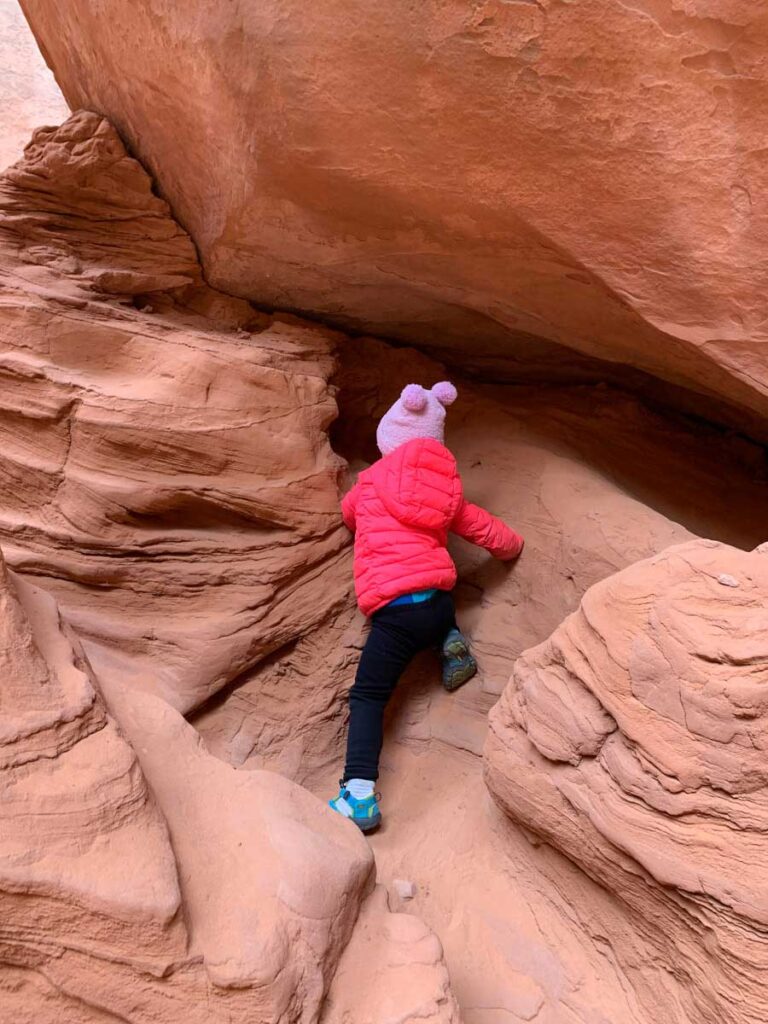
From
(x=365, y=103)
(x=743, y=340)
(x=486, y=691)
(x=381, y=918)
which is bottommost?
(x=486, y=691)

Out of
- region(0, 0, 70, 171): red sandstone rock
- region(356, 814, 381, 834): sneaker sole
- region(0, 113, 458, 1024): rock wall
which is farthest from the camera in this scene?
region(0, 0, 70, 171): red sandstone rock

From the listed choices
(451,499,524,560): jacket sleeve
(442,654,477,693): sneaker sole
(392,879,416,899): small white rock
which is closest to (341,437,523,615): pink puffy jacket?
(451,499,524,560): jacket sleeve

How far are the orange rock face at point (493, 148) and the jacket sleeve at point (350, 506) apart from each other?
0.75 m

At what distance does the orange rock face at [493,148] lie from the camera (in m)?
1.51

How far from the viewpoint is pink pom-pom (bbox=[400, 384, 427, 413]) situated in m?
2.36

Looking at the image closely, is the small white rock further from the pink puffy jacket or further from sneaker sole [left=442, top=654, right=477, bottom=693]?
the pink puffy jacket

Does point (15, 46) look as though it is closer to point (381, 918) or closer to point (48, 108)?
point (48, 108)

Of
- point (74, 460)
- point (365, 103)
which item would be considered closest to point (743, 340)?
point (365, 103)

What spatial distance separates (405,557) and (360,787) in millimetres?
719

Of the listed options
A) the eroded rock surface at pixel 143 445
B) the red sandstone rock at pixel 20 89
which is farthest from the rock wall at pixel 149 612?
the red sandstone rock at pixel 20 89

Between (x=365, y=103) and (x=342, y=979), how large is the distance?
1.97 metres

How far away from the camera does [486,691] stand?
7.70 feet

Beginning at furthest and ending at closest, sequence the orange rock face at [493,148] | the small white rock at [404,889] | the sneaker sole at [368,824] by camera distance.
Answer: the sneaker sole at [368,824] < the small white rock at [404,889] < the orange rock face at [493,148]

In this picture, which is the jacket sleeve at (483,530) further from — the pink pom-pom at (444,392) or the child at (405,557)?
the pink pom-pom at (444,392)
